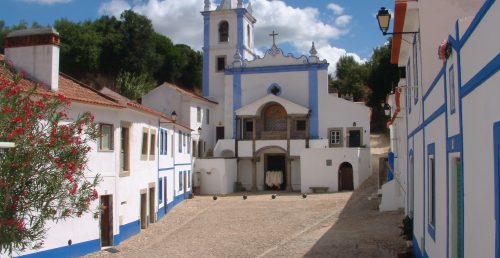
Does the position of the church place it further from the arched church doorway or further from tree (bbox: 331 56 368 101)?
tree (bbox: 331 56 368 101)

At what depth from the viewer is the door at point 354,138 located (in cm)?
3712

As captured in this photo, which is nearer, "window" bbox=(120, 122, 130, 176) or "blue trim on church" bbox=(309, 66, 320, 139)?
"window" bbox=(120, 122, 130, 176)

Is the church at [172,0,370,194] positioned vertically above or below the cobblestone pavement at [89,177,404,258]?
above

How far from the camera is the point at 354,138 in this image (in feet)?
122

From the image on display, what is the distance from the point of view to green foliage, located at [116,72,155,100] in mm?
48781

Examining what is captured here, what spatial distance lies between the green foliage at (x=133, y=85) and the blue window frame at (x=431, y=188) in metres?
40.1

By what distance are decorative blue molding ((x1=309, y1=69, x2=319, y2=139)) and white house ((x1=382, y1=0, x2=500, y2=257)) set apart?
23.8 meters

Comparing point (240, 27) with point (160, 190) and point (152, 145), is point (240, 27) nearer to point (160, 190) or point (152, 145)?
point (160, 190)

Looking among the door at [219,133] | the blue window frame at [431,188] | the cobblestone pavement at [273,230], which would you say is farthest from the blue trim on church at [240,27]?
the blue window frame at [431,188]

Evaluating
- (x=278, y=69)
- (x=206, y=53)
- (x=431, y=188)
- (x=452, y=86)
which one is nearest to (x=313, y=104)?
(x=278, y=69)

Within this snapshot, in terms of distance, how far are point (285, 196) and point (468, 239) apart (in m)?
26.6

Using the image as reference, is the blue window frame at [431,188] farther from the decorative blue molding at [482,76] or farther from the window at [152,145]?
the window at [152,145]

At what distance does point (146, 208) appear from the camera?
22.6 metres

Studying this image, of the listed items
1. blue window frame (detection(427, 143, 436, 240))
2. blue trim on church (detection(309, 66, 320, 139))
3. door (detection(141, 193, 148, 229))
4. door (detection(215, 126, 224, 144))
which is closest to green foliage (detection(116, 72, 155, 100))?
door (detection(215, 126, 224, 144))
